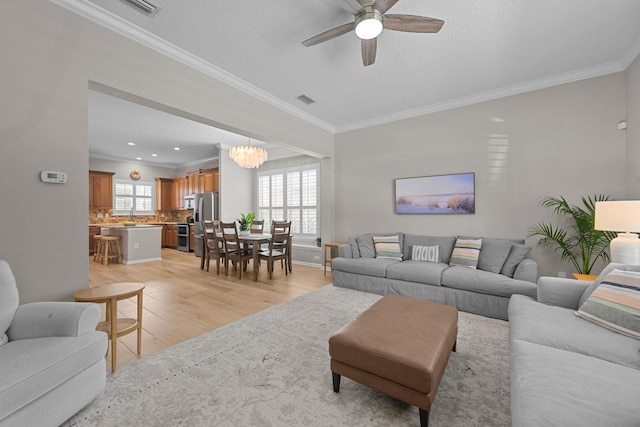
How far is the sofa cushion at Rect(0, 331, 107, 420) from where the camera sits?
120cm

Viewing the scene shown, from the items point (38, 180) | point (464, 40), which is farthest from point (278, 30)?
point (38, 180)

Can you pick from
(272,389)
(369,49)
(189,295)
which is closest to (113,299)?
(272,389)

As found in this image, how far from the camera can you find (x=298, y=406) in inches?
64.7

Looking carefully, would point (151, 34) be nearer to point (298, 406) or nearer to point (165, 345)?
point (165, 345)

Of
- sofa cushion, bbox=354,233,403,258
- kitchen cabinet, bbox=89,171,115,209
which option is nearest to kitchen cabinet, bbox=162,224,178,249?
kitchen cabinet, bbox=89,171,115,209

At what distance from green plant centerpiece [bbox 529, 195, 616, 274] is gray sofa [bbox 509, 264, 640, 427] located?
4.91 ft

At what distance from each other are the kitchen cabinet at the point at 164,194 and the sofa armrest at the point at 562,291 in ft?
32.7

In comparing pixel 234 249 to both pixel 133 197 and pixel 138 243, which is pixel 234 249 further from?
pixel 133 197

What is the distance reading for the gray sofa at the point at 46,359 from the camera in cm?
124

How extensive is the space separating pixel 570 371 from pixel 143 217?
416 inches

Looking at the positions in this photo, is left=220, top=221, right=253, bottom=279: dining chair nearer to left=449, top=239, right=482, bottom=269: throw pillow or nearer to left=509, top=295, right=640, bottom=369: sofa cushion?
left=449, top=239, right=482, bottom=269: throw pillow

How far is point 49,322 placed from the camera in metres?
1.59

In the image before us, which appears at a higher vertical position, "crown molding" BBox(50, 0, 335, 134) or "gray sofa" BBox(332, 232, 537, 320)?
"crown molding" BBox(50, 0, 335, 134)

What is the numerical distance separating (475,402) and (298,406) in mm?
1142
